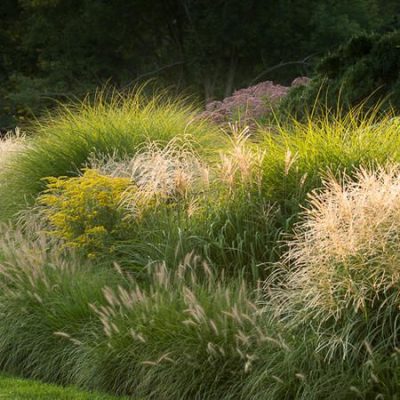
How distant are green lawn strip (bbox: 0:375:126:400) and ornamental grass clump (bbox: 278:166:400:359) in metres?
1.39

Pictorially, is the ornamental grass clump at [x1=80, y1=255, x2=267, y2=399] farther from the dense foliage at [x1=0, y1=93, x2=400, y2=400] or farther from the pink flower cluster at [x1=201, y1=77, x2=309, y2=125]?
the pink flower cluster at [x1=201, y1=77, x2=309, y2=125]

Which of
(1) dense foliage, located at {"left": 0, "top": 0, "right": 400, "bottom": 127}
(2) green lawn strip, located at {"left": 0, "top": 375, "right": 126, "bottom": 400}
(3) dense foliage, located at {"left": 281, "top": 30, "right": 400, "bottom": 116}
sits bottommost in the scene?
(1) dense foliage, located at {"left": 0, "top": 0, "right": 400, "bottom": 127}

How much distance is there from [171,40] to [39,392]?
28.9 meters

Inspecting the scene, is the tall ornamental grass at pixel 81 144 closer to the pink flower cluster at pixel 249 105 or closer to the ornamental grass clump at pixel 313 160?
the ornamental grass clump at pixel 313 160

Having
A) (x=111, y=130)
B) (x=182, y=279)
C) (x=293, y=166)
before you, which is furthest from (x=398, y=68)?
Result: (x=182, y=279)

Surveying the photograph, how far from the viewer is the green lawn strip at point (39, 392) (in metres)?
5.87

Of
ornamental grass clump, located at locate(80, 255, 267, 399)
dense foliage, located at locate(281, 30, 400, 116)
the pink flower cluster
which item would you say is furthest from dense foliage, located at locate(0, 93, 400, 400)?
the pink flower cluster

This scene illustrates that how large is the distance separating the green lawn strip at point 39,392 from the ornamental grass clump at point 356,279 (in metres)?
1.39

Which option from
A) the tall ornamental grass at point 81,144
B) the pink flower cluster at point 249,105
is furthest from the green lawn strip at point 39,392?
the pink flower cluster at point 249,105

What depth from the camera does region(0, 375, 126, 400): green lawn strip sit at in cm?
587

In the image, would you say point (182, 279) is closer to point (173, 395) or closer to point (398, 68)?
point (173, 395)

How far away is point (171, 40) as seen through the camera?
34062mm

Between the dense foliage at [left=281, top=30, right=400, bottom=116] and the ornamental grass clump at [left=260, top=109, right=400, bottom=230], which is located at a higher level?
the ornamental grass clump at [left=260, top=109, right=400, bottom=230]

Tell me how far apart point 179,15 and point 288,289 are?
28.0m
